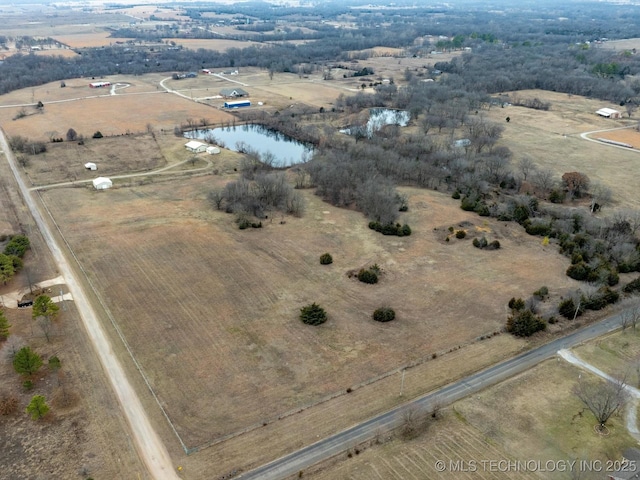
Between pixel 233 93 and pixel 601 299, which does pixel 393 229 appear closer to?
pixel 601 299

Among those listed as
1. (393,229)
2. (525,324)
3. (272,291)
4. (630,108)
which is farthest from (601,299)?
(630,108)

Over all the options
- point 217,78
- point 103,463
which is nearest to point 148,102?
point 217,78

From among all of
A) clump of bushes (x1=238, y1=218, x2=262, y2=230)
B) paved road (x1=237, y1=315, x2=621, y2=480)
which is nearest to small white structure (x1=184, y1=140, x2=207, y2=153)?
clump of bushes (x1=238, y1=218, x2=262, y2=230)

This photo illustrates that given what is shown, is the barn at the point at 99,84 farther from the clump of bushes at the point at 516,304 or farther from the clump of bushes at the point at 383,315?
the clump of bushes at the point at 516,304

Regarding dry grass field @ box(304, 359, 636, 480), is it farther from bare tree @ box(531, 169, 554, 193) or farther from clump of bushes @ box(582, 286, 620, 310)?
bare tree @ box(531, 169, 554, 193)

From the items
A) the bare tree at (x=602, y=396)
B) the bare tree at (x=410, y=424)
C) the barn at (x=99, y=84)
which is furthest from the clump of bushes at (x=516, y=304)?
the barn at (x=99, y=84)

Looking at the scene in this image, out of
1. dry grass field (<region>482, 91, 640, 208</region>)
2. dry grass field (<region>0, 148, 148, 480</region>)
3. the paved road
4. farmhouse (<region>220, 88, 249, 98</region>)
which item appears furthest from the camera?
farmhouse (<region>220, 88, 249, 98</region>)
